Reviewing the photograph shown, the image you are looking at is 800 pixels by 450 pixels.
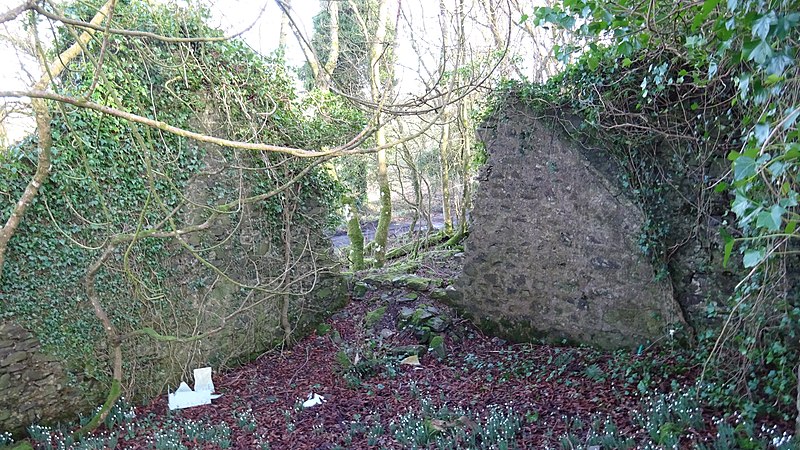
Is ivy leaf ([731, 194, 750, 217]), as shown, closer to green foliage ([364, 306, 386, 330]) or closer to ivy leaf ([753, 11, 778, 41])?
ivy leaf ([753, 11, 778, 41])

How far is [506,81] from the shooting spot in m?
5.84

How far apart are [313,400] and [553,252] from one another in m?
3.08

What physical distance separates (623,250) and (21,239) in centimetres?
573

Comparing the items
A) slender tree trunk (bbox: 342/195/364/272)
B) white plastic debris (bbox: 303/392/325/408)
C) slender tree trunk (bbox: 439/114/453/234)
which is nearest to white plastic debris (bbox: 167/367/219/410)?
white plastic debris (bbox: 303/392/325/408)

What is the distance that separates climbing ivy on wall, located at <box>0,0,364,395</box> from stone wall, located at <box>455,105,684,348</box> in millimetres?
2477

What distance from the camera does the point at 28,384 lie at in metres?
4.49

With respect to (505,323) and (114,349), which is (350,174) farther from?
(114,349)

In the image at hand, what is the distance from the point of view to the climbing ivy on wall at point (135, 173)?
4.52 m

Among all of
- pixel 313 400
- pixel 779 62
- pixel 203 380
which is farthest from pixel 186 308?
pixel 779 62

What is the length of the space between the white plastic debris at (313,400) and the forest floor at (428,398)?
0.07 metres

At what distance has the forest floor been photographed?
3922mm

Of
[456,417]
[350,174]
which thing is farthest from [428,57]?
[456,417]

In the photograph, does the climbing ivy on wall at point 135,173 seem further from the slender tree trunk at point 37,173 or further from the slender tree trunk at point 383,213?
the slender tree trunk at point 383,213

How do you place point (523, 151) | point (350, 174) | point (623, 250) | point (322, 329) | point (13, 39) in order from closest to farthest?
point (13, 39), point (623, 250), point (523, 151), point (322, 329), point (350, 174)
